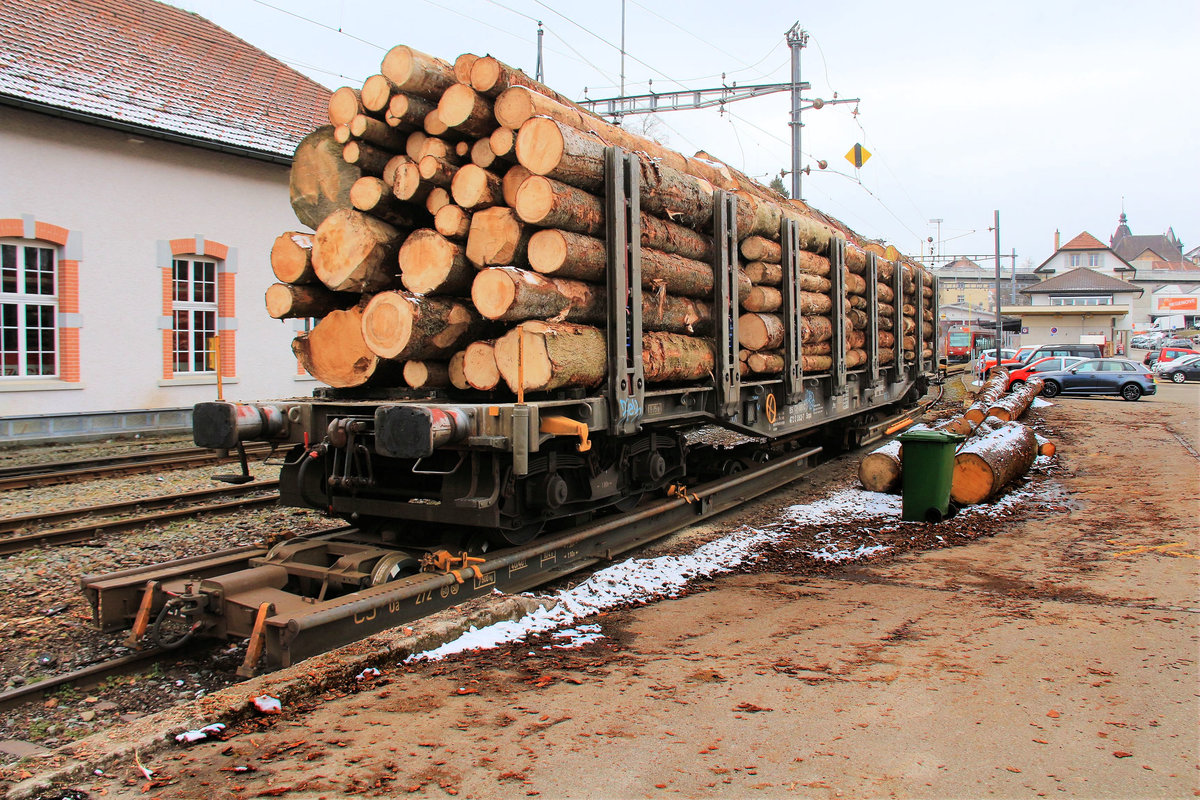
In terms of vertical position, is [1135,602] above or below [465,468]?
below

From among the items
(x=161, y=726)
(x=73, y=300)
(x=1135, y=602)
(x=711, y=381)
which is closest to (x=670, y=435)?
(x=711, y=381)

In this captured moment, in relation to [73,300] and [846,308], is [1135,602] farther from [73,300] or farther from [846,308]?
[73,300]

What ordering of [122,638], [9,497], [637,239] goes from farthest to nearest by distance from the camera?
1. [9,497]
2. [637,239]
3. [122,638]

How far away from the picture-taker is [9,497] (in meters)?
8.93

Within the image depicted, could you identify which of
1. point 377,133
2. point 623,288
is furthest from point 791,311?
point 377,133

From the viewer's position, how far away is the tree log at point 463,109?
5.42 metres

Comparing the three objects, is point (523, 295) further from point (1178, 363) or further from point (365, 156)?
point (1178, 363)

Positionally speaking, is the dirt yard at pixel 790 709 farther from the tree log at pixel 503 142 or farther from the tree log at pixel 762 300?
the tree log at pixel 762 300

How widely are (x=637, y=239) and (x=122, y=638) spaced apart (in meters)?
4.28

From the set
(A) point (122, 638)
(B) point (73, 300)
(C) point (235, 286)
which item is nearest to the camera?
(A) point (122, 638)

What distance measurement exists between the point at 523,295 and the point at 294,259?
1.86m

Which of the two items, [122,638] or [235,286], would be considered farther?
[235,286]

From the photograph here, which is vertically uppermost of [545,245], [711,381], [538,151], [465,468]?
[538,151]

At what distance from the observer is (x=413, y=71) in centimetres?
543
